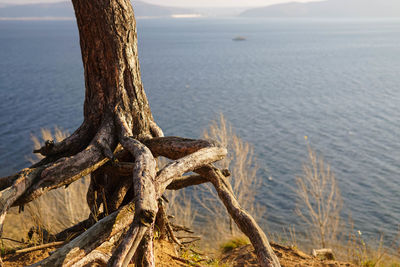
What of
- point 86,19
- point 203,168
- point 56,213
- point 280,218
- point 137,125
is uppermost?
point 86,19

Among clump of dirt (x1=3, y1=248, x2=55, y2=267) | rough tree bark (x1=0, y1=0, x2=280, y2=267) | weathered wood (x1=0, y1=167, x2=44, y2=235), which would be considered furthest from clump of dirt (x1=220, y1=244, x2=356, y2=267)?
weathered wood (x1=0, y1=167, x2=44, y2=235)

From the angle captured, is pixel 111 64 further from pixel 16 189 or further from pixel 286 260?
pixel 286 260

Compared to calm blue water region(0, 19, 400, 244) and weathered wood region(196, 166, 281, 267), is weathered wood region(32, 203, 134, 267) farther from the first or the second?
calm blue water region(0, 19, 400, 244)

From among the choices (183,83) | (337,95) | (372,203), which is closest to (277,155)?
(372,203)

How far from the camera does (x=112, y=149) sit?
21.5 ft

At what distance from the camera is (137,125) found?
693 centimetres

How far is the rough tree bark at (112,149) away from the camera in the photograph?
5.21 meters

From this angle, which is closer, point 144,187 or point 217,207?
point 144,187

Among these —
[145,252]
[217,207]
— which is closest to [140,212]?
[145,252]

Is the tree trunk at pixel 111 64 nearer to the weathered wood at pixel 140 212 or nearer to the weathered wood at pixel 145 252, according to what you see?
the weathered wood at pixel 140 212

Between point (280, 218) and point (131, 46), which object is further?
point (280, 218)

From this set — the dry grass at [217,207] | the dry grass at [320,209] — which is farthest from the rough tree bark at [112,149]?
the dry grass at [217,207]

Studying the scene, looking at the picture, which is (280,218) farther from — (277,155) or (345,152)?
(345,152)

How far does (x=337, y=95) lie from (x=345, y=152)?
16.8 meters
